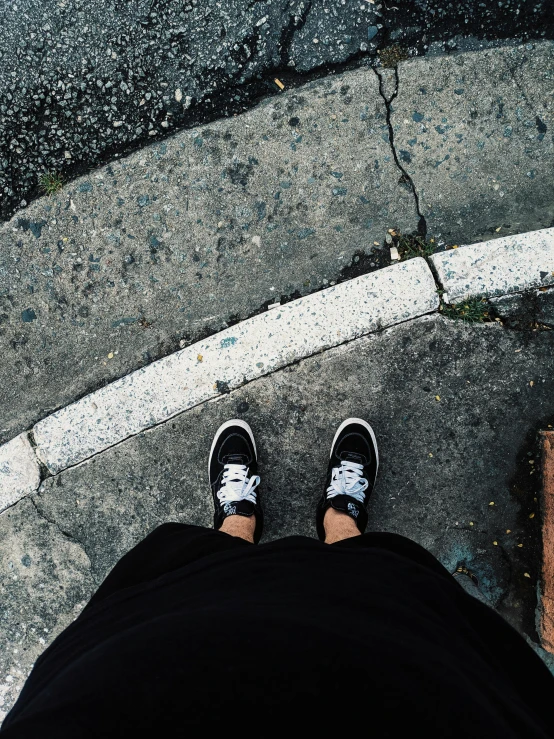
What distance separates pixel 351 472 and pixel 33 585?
1720 millimetres

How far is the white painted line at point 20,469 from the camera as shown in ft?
8.09

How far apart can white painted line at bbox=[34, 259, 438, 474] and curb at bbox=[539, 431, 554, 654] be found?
0.85 meters

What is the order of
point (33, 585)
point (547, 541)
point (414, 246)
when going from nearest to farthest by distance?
point (547, 541) < point (414, 246) < point (33, 585)

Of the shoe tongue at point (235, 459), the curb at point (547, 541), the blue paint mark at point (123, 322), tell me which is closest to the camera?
the curb at point (547, 541)

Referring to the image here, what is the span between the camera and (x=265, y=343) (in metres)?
2.38

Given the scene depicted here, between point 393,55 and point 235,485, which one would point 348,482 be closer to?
point 235,485

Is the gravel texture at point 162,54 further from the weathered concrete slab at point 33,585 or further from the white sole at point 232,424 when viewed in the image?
the weathered concrete slab at point 33,585

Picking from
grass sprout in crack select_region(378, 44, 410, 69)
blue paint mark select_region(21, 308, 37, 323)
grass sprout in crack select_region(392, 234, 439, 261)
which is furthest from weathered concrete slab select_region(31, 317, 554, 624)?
grass sprout in crack select_region(378, 44, 410, 69)

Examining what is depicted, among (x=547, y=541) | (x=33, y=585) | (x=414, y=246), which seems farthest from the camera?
(x=33, y=585)

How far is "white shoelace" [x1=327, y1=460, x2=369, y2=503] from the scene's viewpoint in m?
2.29

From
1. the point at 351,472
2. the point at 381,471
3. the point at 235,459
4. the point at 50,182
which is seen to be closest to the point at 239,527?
the point at 235,459

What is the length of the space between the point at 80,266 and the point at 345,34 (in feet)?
5.72

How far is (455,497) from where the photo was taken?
238 cm

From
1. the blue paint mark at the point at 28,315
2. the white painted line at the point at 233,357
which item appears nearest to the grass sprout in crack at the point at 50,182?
the blue paint mark at the point at 28,315
